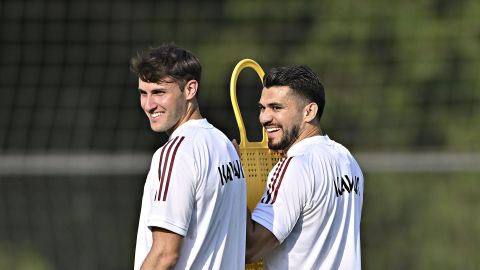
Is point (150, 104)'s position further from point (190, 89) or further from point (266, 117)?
point (266, 117)

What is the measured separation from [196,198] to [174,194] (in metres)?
0.09

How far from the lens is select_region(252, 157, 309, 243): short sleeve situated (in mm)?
4414

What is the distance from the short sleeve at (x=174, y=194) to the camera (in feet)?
12.9

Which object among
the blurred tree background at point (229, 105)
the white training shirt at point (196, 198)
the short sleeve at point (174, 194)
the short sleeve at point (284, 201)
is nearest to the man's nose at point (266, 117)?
the short sleeve at point (284, 201)

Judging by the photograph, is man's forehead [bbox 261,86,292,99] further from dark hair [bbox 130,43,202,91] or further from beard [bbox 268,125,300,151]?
dark hair [bbox 130,43,202,91]

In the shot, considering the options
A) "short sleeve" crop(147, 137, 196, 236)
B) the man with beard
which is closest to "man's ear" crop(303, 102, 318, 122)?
the man with beard

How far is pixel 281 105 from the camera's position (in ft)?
15.3

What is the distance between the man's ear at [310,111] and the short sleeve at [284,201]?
10.1 inches

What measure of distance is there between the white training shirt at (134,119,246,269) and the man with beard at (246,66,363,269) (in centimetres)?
29

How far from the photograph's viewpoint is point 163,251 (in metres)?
3.93

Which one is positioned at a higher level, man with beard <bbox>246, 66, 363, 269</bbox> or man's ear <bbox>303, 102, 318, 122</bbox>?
man's ear <bbox>303, 102, 318, 122</bbox>

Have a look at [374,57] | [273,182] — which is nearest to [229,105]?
[374,57]

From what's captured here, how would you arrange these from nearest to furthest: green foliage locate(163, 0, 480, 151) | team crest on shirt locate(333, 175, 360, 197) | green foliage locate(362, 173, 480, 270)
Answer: team crest on shirt locate(333, 175, 360, 197) < green foliage locate(362, 173, 480, 270) < green foliage locate(163, 0, 480, 151)

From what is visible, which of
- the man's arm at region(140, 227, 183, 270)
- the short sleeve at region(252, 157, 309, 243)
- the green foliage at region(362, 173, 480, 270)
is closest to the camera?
the man's arm at region(140, 227, 183, 270)
